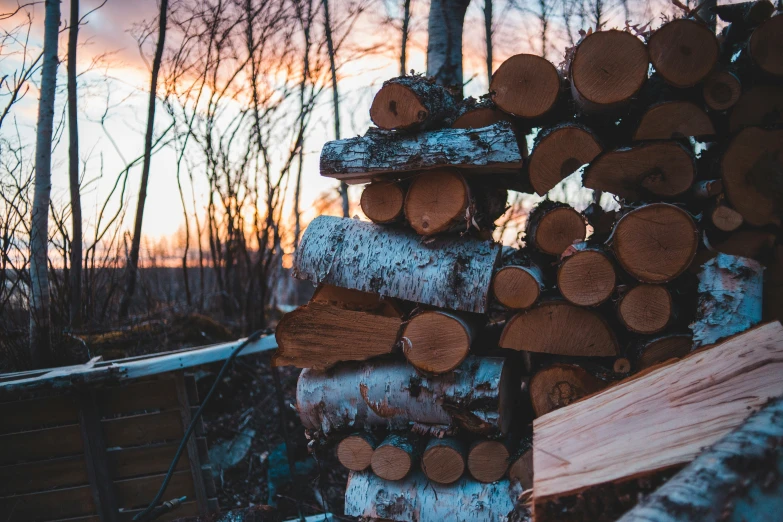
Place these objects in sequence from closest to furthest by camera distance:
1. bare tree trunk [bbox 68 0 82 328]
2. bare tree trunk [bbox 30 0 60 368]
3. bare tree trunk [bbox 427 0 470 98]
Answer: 1. bare tree trunk [bbox 30 0 60 368]
2. bare tree trunk [bbox 427 0 470 98]
3. bare tree trunk [bbox 68 0 82 328]

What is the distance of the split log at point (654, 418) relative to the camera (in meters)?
1.07

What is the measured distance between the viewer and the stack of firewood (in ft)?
6.52

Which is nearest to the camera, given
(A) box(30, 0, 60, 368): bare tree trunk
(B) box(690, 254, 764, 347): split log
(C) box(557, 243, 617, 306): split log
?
(B) box(690, 254, 764, 347): split log

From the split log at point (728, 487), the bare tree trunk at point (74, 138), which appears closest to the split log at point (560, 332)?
the split log at point (728, 487)

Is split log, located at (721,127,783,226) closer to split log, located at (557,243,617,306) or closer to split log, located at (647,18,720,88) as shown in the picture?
split log, located at (647,18,720,88)

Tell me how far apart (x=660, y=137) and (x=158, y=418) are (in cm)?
305

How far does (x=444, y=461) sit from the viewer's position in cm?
225

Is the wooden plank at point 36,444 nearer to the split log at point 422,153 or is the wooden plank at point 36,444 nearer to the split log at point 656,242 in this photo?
the split log at point 422,153

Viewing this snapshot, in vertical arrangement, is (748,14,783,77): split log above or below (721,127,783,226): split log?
above

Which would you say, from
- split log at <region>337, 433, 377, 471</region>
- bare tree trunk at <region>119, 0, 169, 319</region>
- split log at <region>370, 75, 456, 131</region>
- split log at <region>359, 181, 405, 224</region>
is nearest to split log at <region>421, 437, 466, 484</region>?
split log at <region>337, 433, 377, 471</region>

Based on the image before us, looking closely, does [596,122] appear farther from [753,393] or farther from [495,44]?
[495,44]

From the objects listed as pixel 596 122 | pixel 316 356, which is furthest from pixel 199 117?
pixel 596 122

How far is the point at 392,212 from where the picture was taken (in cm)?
237

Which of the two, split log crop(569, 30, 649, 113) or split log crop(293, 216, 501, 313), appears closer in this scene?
split log crop(569, 30, 649, 113)
